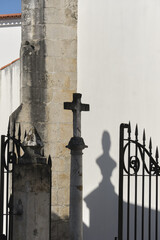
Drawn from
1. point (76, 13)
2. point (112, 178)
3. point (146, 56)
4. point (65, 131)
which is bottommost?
point (112, 178)

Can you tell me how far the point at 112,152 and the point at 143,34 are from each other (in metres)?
2.03

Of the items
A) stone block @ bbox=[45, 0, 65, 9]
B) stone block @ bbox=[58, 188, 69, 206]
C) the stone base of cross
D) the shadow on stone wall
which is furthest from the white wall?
the stone base of cross

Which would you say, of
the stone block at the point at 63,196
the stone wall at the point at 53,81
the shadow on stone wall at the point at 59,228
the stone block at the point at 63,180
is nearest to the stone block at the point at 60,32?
the stone wall at the point at 53,81

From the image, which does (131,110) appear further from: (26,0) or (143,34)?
(26,0)

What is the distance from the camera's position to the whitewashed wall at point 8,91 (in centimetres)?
982

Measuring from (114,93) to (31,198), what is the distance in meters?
3.29

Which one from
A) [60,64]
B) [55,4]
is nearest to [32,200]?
[60,64]

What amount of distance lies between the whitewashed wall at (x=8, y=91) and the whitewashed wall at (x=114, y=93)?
8.28 ft

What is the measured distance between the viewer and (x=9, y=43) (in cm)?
1605

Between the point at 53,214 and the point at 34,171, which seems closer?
the point at 34,171

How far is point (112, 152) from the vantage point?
760cm

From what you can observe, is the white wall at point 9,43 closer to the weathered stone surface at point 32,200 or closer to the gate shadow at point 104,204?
the gate shadow at point 104,204

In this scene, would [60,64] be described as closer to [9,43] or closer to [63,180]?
[63,180]

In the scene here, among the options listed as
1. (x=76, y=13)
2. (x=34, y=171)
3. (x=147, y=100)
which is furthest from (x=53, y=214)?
(x=76, y=13)
